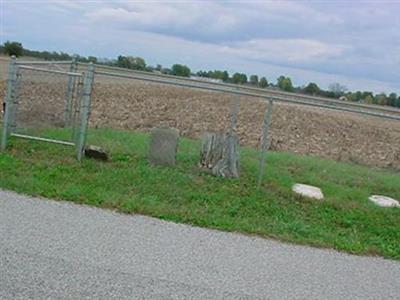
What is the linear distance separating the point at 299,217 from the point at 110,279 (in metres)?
3.63

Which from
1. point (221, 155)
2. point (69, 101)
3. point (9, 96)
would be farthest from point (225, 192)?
point (69, 101)

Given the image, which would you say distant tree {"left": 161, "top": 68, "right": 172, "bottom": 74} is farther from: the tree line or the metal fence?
the metal fence

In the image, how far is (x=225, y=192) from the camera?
25.4 ft

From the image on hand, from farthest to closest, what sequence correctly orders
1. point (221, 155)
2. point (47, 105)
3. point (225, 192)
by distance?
point (47, 105) → point (221, 155) → point (225, 192)

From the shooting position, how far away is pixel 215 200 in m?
7.33

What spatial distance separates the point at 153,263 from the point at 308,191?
4244 millimetres

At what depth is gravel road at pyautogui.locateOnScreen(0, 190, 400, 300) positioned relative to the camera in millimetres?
4090

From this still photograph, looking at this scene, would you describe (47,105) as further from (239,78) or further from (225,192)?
(239,78)

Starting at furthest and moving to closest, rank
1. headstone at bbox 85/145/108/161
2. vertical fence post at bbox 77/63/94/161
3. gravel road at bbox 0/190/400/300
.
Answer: headstone at bbox 85/145/108/161
vertical fence post at bbox 77/63/94/161
gravel road at bbox 0/190/400/300

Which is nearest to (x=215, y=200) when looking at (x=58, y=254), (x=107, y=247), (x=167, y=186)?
(x=167, y=186)

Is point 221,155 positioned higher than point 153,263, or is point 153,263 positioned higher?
point 221,155

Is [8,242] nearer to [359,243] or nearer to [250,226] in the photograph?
[250,226]

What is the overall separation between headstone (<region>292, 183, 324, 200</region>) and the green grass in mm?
138

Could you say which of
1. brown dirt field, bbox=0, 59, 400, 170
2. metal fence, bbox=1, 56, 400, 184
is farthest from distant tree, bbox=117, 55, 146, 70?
metal fence, bbox=1, 56, 400, 184
